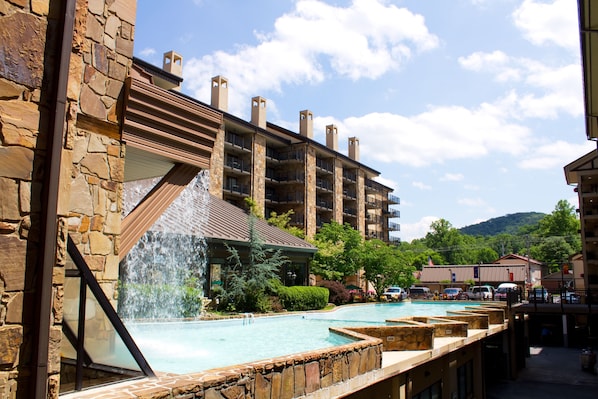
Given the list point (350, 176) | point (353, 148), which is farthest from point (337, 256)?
point (353, 148)

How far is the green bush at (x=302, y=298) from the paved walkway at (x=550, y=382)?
872 cm

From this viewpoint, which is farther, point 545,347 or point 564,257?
point 564,257

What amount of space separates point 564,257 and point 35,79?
99.8m

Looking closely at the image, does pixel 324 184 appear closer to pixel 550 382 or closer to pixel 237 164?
pixel 237 164

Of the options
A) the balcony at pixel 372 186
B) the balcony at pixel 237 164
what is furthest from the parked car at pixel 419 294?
the balcony at pixel 372 186

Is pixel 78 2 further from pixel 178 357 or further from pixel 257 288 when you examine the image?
pixel 257 288

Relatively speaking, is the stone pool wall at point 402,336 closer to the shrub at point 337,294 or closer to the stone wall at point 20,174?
the stone wall at point 20,174

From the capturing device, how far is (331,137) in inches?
2239

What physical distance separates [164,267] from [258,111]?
31.5 metres

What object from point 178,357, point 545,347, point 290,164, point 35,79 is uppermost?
point 290,164

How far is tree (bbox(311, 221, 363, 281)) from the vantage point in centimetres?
3526

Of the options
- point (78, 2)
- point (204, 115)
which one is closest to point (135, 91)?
point (204, 115)

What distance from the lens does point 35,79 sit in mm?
3699

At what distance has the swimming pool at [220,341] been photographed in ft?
28.9
